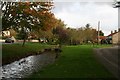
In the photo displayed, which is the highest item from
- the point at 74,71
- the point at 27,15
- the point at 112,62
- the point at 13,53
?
the point at 27,15

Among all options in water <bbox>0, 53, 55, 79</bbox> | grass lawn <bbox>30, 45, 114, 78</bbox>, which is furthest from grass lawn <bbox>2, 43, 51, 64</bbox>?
grass lawn <bbox>30, 45, 114, 78</bbox>

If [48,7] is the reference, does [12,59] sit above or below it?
below

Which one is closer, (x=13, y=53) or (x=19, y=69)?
(x=19, y=69)

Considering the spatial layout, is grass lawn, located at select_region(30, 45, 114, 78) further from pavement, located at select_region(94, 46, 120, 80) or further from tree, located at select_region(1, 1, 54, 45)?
tree, located at select_region(1, 1, 54, 45)

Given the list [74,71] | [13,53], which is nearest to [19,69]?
[74,71]

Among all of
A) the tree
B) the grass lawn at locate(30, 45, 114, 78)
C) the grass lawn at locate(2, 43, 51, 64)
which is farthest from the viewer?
the tree

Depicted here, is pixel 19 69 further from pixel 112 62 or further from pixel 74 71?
pixel 112 62

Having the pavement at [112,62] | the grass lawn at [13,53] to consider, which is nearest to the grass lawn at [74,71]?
the pavement at [112,62]

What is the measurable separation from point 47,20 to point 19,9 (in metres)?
4.55

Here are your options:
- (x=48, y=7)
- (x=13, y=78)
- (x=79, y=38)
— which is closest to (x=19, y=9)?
(x=48, y=7)

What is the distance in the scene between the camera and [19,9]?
3453 cm

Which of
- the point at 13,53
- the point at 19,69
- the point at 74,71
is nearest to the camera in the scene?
the point at 74,71

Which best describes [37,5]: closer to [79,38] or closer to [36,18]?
[36,18]

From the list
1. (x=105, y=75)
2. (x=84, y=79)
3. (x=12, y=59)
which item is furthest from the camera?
(x=12, y=59)
